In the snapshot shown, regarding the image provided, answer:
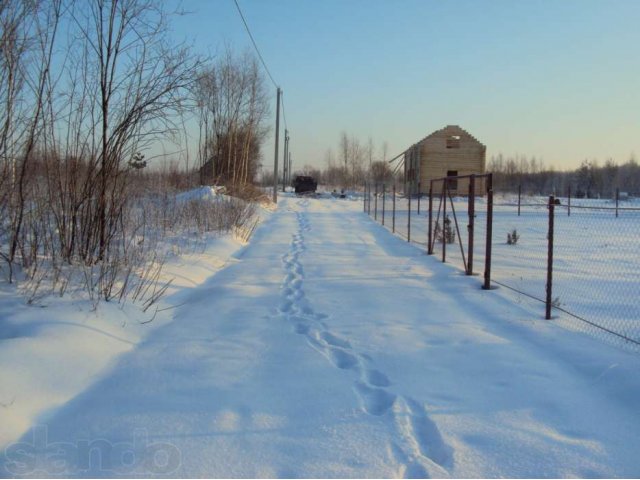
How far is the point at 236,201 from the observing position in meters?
17.0

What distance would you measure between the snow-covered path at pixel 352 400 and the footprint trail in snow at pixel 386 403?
0.5 inches

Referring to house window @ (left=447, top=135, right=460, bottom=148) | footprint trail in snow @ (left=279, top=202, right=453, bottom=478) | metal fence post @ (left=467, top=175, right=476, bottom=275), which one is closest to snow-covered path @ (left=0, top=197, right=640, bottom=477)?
footprint trail in snow @ (left=279, top=202, right=453, bottom=478)

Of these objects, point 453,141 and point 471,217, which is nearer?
point 471,217

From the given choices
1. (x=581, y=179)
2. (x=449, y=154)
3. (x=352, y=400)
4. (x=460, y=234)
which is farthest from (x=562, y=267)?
(x=581, y=179)

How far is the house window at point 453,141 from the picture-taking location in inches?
1731

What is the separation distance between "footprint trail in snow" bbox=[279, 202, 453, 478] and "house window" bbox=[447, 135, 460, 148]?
39.4m

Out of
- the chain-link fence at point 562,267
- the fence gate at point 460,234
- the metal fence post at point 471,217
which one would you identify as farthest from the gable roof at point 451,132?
the metal fence post at point 471,217

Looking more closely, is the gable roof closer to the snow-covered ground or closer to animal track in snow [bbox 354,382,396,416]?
the snow-covered ground

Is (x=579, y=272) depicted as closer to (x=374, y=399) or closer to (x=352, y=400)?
(x=374, y=399)

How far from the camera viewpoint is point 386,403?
3893mm

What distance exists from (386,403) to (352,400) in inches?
9.5

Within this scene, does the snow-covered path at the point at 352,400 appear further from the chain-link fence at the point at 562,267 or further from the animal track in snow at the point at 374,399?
the chain-link fence at the point at 562,267

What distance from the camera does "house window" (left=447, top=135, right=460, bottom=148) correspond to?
4397 cm

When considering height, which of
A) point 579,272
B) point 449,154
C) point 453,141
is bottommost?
point 579,272
